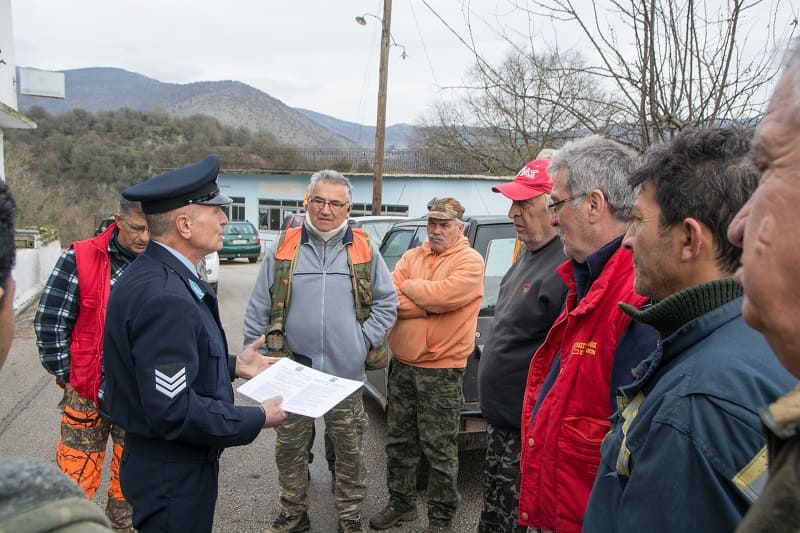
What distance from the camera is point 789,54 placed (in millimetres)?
879

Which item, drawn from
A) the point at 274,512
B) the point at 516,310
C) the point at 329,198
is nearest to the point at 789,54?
the point at 516,310

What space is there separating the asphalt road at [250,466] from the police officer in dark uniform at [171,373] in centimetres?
162

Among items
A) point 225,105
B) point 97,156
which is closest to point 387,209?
point 97,156

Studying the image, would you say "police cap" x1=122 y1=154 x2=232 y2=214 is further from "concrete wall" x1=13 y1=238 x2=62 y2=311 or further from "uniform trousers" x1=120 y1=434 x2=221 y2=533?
"concrete wall" x1=13 y1=238 x2=62 y2=311

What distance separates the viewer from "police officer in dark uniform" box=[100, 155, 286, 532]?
198cm

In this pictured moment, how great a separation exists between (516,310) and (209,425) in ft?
4.77

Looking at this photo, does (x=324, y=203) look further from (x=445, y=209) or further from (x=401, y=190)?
(x=401, y=190)

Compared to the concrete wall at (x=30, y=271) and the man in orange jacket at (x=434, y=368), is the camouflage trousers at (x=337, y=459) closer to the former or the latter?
the man in orange jacket at (x=434, y=368)

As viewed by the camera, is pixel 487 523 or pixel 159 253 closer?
pixel 159 253

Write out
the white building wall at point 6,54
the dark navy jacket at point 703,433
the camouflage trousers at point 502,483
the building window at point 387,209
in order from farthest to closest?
the building window at point 387,209, the white building wall at point 6,54, the camouflage trousers at point 502,483, the dark navy jacket at point 703,433

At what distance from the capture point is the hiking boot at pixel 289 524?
3389mm

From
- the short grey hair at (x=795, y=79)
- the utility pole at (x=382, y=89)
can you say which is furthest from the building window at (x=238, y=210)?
the short grey hair at (x=795, y=79)

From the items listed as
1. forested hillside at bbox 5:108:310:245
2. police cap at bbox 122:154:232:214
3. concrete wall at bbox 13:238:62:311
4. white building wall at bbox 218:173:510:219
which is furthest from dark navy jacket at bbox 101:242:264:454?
forested hillside at bbox 5:108:310:245

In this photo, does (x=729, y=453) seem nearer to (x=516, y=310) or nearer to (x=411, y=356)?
(x=516, y=310)
